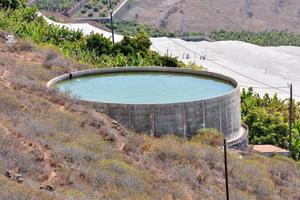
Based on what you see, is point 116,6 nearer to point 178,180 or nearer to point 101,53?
point 101,53

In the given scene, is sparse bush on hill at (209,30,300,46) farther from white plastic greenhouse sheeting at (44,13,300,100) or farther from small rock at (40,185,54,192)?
small rock at (40,185,54,192)

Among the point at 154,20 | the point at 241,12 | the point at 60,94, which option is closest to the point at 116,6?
the point at 154,20

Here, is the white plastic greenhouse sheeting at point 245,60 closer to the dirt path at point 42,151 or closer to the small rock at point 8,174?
the dirt path at point 42,151

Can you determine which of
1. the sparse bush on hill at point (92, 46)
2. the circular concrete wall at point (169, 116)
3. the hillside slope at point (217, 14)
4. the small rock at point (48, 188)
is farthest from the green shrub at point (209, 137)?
the hillside slope at point (217, 14)

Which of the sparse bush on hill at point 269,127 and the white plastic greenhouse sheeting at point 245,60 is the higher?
the sparse bush on hill at point 269,127

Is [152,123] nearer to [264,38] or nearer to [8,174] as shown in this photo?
[8,174]

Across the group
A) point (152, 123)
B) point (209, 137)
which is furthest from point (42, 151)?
point (209, 137)

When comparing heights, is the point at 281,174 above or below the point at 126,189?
below
